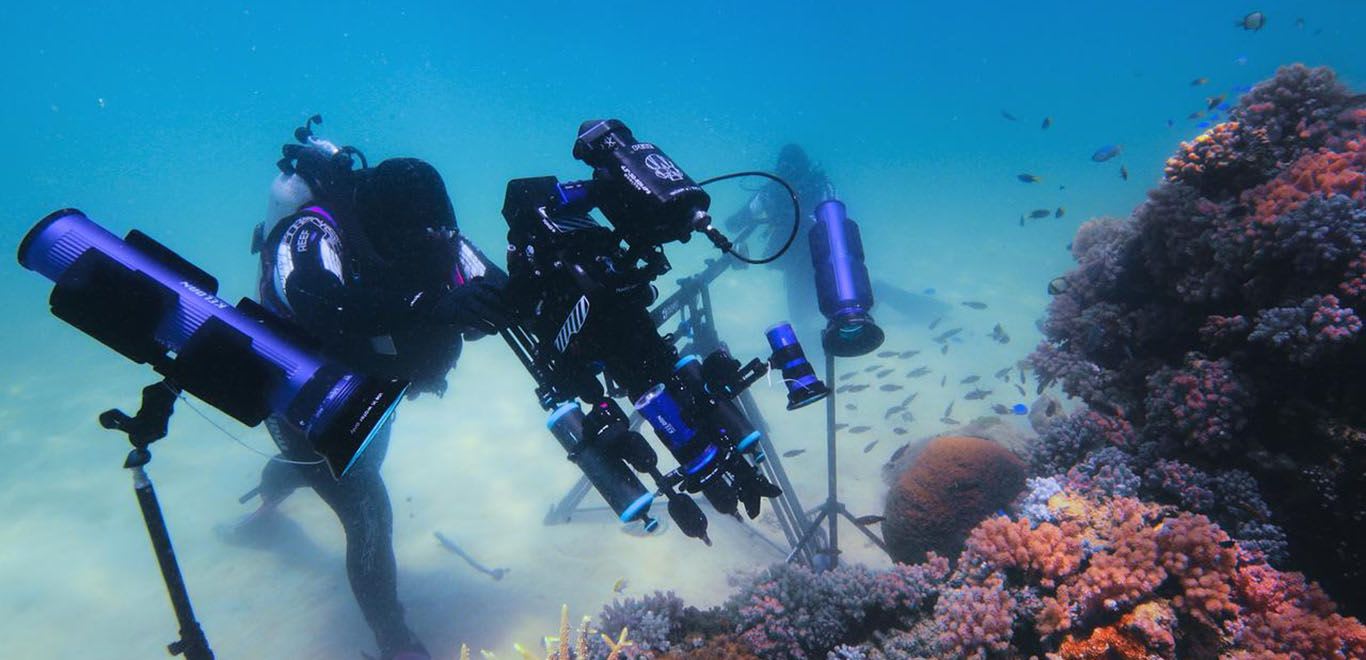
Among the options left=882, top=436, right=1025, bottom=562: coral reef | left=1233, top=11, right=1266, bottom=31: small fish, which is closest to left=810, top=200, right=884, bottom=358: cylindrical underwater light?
left=882, top=436, right=1025, bottom=562: coral reef

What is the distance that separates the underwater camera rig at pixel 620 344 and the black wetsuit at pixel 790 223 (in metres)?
11.1

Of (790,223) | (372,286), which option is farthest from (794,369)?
(790,223)

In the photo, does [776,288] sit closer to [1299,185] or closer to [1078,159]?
[1299,185]

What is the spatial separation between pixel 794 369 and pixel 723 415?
0.53m

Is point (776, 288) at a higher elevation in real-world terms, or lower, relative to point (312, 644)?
higher


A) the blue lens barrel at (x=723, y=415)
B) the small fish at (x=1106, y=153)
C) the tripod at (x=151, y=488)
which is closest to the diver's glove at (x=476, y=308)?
the blue lens barrel at (x=723, y=415)

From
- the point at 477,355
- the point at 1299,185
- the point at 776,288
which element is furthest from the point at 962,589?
the point at 776,288

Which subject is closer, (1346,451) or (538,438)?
(1346,451)

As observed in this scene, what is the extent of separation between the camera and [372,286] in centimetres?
453

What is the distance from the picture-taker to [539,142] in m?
120

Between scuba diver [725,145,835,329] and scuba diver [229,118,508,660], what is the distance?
10.2m

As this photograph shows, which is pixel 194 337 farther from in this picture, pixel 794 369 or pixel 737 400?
pixel 737 400

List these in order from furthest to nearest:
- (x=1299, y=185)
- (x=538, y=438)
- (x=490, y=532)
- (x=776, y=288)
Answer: (x=776, y=288), (x=538, y=438), (x=490, y=532), (x=1299, y=185)

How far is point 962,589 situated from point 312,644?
22.7ft
